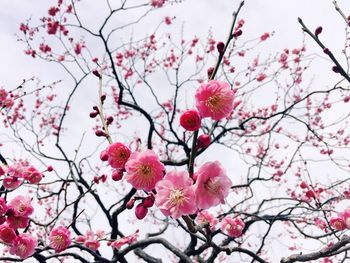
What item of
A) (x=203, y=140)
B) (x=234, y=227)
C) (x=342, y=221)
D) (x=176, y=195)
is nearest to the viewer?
(x=203, y=140)

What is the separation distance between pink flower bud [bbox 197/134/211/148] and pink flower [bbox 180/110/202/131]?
0.21ft

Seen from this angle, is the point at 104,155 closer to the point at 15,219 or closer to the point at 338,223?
the point at 15,219

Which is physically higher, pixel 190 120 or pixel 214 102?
pixel 214 102

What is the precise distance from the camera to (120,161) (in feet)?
6.07

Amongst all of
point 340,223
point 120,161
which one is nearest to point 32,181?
point 120,161

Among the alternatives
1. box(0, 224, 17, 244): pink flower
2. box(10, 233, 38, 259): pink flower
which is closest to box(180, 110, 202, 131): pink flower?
box(0, 224, 17, 244): pink flower

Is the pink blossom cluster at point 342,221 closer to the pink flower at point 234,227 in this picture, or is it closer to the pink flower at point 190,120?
the pink flower at point 234,227

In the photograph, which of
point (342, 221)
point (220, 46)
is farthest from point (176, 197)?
point (342, 221)

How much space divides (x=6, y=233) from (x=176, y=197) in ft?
5.95

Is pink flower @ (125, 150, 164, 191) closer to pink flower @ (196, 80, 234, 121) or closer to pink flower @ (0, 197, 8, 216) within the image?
pink flower @ (196, 80, 234, 121)

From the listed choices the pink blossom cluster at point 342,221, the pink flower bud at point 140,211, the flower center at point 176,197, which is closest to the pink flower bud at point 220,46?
the flower center at point 176,197

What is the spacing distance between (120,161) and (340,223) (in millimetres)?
2508

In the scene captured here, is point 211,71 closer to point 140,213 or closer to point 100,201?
point 140,213

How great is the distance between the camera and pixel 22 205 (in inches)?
118
